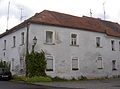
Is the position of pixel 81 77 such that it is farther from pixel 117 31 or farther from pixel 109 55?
pixel 117 31

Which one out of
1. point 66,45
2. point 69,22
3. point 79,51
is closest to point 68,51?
point 66,45

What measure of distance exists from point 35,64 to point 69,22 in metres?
8.13

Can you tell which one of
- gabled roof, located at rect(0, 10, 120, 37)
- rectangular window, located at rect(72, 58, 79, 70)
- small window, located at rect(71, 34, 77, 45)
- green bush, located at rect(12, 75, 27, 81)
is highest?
gabled roof, located at rect(0, 10, 120, 37)

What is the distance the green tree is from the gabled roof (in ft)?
12.8

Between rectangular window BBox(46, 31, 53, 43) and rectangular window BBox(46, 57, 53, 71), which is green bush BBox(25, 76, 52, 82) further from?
rectangular window BBox(46, 31, 53, 43)

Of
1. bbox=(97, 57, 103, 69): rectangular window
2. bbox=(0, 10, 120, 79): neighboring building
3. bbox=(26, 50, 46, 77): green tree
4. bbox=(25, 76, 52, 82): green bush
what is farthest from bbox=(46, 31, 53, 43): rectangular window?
bbox=(97, 57, 103, 69): rectangular window

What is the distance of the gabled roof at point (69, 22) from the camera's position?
2850 cm

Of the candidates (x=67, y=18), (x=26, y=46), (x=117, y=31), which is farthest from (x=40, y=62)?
(x=117, y=31)

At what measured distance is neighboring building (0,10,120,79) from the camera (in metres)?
27.8

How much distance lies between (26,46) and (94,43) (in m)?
10.1

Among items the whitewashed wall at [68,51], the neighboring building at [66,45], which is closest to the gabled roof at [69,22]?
the neighboring building at [66,45]

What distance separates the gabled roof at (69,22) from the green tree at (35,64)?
3.90 metres

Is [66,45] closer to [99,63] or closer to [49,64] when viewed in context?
[49,64]

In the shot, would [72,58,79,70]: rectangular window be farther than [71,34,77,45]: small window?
No
